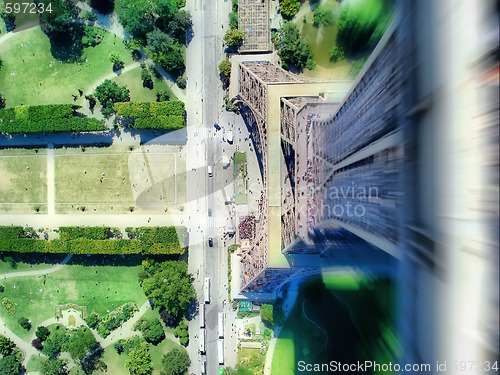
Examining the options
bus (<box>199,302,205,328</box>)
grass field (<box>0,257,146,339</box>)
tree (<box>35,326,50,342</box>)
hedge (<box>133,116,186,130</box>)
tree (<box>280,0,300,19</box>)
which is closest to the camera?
tree (<box>280,0,300,19</box>)

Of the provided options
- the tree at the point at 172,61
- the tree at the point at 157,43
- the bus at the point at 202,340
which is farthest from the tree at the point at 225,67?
the bus at the point at 202,340

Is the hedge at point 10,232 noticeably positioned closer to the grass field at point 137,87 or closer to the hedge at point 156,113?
the hedge at point 156,113

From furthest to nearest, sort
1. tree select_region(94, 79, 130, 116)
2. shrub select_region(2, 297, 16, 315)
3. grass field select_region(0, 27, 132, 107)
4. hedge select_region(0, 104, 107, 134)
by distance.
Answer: shrub select_region(2, 297, 16, 315), grass field select_region(0, 27, 132, 107), hedge select_region(0, 104, 107, 134), tree select_region(94, 79, 130, 116)

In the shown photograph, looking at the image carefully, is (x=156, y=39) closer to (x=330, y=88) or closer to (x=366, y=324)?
(x=330, y=88)

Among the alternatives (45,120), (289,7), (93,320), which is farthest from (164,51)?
(93,320)

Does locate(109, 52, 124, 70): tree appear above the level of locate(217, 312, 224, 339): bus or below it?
above

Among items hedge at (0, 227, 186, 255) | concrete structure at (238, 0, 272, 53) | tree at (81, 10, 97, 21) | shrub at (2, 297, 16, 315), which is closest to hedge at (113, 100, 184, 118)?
concrete structure at (238, 0, 272, 53)

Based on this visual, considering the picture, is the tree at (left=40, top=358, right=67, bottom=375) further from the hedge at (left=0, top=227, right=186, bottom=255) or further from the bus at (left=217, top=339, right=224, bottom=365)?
the bus at (left=217, top=339, right=224, bottom=365)
